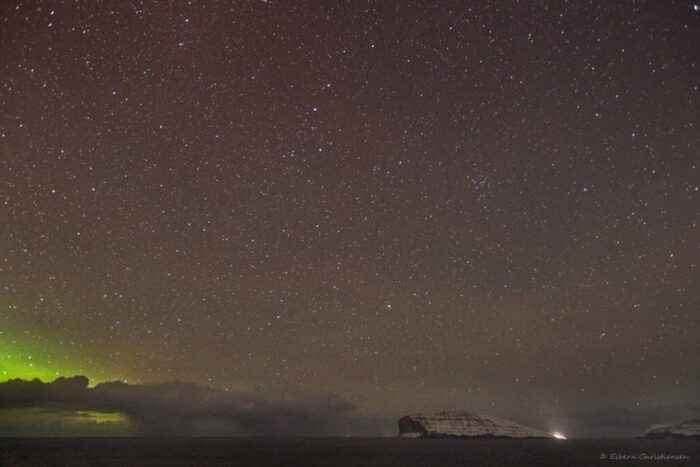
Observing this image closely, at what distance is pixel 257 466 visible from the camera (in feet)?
329

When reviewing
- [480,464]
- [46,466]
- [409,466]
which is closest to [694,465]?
[480,464]

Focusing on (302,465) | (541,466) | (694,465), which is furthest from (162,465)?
(694,465)

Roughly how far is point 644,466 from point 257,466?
232 feet

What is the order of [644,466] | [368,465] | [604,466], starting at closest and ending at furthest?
1. [644,466]
2. [604,466]
3. [368,465]

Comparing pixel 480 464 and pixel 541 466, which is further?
pixel 480 464

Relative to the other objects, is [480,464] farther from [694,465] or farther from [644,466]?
[694,465]

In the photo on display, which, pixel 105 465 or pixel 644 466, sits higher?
pixel 644 466

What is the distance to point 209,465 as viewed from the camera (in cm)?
10344

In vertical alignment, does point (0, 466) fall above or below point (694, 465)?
below

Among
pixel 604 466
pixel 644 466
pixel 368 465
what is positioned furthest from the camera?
pixel 368 465

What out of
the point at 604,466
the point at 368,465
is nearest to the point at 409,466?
the point at 368,465

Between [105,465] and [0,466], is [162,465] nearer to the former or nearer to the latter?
[105,465]

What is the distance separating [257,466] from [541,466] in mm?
55289

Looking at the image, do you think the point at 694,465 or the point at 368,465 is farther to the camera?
the point at 368,465
